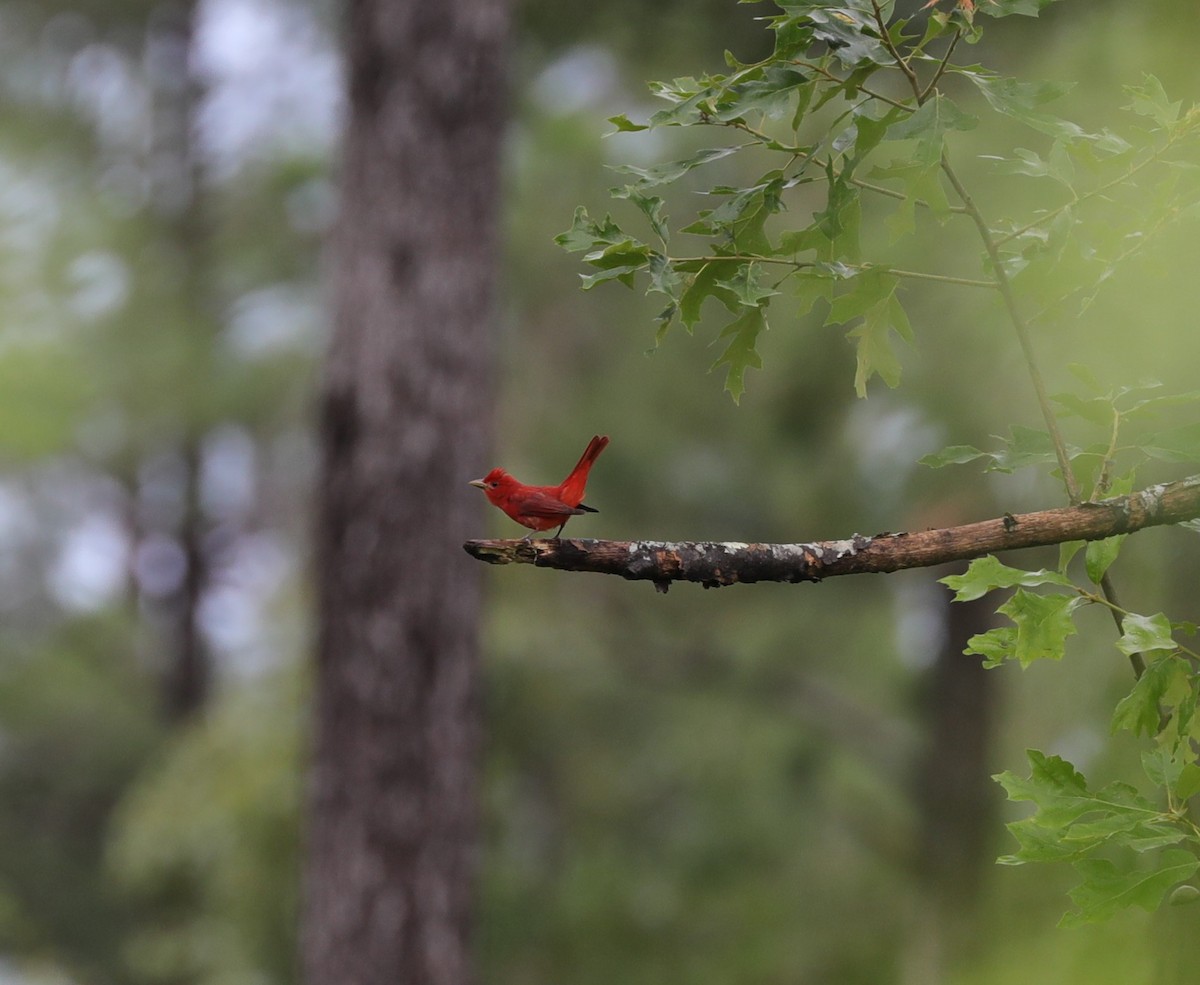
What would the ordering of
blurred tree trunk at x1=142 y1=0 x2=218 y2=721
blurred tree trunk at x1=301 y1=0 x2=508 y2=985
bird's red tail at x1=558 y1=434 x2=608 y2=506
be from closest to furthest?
bird's red tail at x1=558 y1=434 x2=608 y2=506 < blurred tree trunk at x1=301 y1=0 x2=508 y2=985 < blurred tree trunk at x1=142 y1=0 x2=218 y2=721

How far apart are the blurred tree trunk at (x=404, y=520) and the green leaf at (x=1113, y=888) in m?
3.68

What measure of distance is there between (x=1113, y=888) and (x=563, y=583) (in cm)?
919

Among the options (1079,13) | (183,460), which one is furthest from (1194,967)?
(183,460)

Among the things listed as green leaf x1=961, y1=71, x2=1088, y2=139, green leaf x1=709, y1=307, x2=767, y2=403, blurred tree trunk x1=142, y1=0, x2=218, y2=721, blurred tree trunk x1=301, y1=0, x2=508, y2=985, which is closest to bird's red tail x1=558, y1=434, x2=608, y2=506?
green leaf x1=709, y1=307, x2=767, y2=403

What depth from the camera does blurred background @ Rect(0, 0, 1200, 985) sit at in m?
5.44

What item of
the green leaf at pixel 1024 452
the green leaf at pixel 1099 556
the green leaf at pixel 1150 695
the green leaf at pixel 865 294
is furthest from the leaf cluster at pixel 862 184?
the green leaf at pixel 1150 695

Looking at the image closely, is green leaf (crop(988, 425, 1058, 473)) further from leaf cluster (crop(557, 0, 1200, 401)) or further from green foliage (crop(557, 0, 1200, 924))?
leaf cluster (crop(557, 0, 1200, 401))

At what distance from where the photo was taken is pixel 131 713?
555 inches

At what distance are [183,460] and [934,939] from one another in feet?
35.7

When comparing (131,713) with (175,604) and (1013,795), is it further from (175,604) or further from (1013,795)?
(1013,795)

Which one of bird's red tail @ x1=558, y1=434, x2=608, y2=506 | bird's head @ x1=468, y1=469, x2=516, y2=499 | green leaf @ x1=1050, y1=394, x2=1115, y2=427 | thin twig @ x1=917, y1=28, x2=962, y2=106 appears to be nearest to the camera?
thin twig @ x1=917, y1=28, x2=962, y2=106

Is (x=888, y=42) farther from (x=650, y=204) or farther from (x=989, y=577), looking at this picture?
(x=989, y=577)

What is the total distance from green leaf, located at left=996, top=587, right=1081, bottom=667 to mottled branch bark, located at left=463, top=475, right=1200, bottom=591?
0.22ft

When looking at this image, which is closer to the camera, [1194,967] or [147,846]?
[1194,967]
